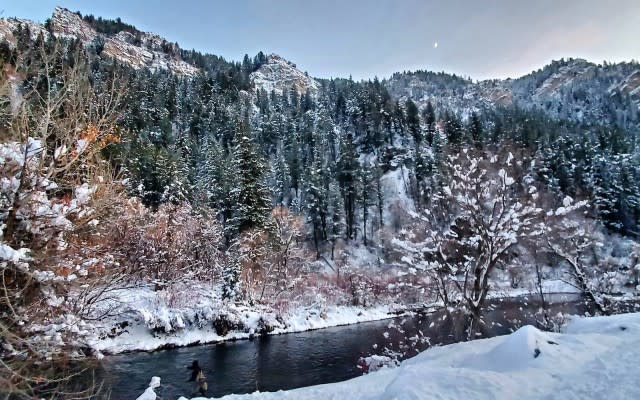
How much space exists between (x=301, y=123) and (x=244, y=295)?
76.1m

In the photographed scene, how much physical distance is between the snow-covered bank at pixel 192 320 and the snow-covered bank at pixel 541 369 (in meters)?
21.3

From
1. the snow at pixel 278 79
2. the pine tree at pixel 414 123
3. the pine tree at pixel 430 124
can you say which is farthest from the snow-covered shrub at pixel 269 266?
the snow at pixel 278 79

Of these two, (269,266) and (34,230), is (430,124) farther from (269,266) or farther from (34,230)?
(34,230)

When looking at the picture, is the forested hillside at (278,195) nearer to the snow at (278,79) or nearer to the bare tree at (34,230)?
the bare tree at (34,230)

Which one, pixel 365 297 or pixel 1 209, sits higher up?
pixel 1 209

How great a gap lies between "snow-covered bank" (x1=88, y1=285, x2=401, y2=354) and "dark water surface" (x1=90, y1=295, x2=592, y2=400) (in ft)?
4.38

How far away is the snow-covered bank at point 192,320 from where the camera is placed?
2736 cm

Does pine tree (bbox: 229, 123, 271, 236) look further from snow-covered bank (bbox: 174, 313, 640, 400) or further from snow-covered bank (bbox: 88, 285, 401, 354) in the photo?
snow-covered bank (bbox: 174, 313, 640, 400)

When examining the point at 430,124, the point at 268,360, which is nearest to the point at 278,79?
the point at 430,124

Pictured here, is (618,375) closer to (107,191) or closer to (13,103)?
(107,191)

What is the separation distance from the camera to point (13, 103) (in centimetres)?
716

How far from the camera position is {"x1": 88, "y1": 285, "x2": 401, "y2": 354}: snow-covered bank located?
27359 millimetres

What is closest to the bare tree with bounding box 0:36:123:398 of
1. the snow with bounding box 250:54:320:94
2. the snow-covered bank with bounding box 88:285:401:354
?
the snow-covered bank with bounding box 88:285:401:354

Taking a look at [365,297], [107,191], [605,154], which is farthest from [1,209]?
[605,154]
